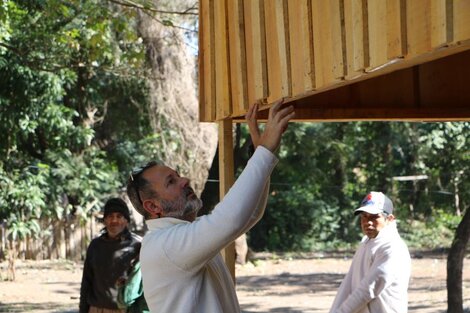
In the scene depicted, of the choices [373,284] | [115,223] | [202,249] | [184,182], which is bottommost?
[373,284]

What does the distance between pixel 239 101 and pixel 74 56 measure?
13.6 meters

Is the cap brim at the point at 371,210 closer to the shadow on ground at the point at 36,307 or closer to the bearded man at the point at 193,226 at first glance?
the bearded man at the point at 193,226

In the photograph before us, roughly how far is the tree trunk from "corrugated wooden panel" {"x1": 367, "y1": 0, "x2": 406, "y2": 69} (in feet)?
25.1

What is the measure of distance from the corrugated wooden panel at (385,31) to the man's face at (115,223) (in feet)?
15.3

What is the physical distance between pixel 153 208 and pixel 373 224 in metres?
3.42

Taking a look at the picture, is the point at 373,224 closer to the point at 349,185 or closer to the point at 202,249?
the point at 202,249

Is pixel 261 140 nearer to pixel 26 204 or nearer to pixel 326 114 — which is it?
pixel 326 114

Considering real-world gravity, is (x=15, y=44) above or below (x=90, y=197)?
above

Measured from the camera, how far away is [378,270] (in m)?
6.56

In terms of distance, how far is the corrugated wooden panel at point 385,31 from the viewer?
366 centimetres

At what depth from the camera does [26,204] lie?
21219 millimetres

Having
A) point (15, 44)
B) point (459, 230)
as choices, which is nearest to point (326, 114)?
point (459, 230)

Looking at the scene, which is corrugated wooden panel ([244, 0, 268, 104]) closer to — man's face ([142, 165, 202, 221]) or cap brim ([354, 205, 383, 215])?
man's face ([142, 165, 202, 221])

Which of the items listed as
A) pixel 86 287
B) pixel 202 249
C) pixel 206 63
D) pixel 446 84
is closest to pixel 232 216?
pixel 202 249
